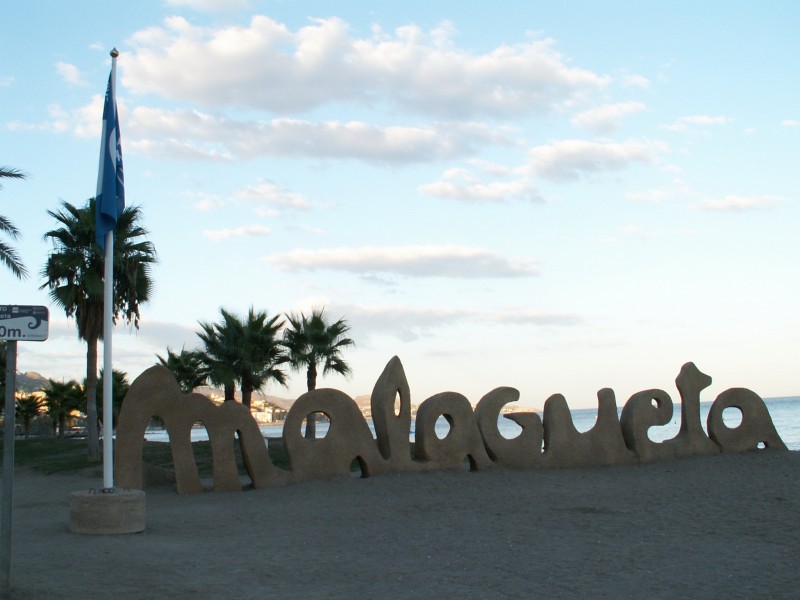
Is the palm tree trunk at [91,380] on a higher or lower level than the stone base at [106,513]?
higher

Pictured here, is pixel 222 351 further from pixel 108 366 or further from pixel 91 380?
pixel 108 366

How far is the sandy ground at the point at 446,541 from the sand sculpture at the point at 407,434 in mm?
649

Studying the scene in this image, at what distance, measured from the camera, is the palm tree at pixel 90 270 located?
26.1m

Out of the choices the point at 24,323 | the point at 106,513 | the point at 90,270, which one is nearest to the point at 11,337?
the point at 24,323

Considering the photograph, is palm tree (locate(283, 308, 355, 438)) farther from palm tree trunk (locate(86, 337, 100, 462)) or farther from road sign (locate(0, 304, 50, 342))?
road sign (locate(0, 304, 50, 342))

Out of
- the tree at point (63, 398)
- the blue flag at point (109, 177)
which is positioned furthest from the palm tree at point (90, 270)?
the tree at point (63, 398)

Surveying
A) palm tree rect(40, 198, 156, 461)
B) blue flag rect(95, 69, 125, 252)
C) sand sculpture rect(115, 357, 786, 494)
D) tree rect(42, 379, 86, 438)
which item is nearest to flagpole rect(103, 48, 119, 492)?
blue flag rect(95, 69, 125, 252)

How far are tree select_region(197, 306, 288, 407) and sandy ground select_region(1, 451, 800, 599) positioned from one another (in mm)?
13522

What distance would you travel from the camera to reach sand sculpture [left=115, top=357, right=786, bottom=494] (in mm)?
17656

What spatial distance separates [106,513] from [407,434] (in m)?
8.25

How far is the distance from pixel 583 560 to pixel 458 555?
62.6 inches

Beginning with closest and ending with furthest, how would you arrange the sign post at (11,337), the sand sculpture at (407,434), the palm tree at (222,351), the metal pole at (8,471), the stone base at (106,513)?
the metal pole at (8,471) < the sign post at (11,337) < the stone base at (106,513) < the sand sculpture at (407,434) < the palm tree at (222,351)

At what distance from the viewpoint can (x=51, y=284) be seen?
87.7 ft

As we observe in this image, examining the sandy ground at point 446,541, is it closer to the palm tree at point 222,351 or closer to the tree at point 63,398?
the palm tree at point 222,351
